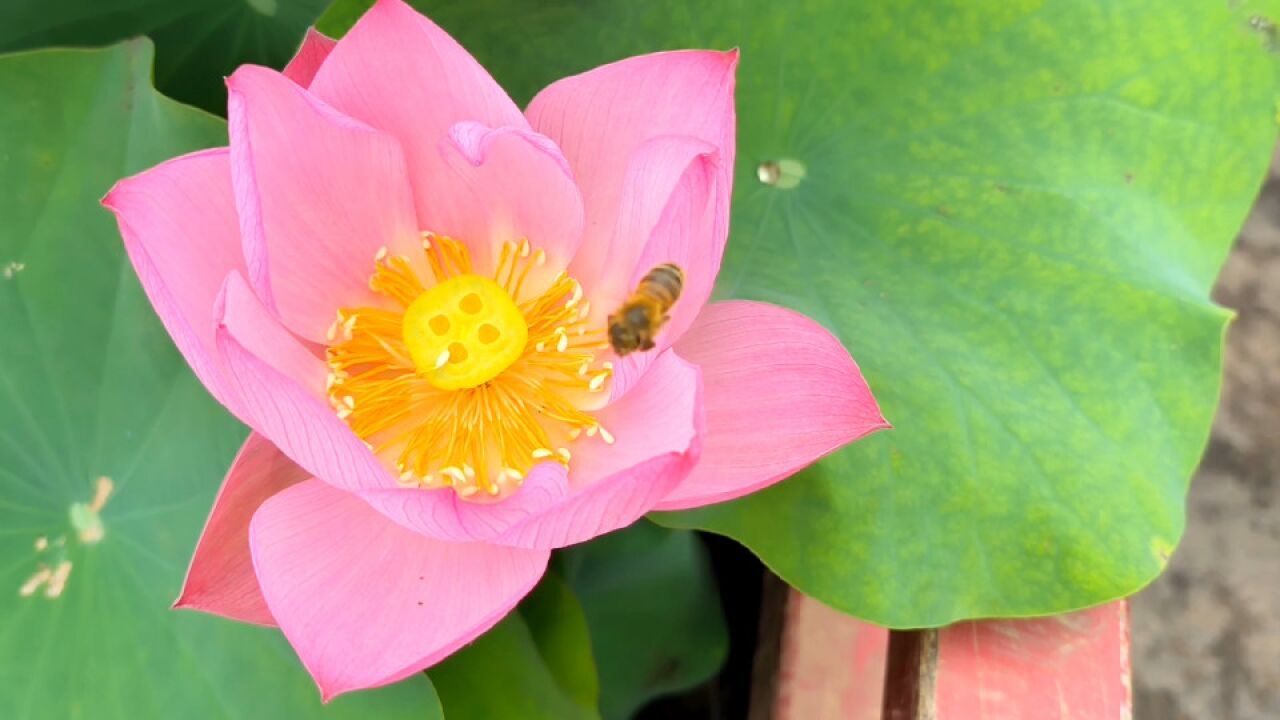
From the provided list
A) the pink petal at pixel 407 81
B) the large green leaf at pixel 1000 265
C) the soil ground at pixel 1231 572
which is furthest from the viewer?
the soil ground at pixel 1231 572

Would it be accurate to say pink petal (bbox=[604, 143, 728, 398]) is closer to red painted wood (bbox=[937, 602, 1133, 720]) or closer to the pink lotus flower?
the pink lotus flower

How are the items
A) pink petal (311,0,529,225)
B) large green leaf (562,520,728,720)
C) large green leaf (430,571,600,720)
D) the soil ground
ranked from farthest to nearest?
the soil ground
large green leaf (562,520,728,720)
large green leaf (430,571,600,720)
pink petal (311,0,529,225)

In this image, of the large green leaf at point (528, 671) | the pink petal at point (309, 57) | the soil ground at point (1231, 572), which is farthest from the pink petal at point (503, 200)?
the soil ground at point (1231, 572)

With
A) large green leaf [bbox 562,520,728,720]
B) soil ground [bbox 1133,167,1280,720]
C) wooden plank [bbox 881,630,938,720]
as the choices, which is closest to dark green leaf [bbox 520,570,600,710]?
large green leaf [bbox 562,520,728,720]

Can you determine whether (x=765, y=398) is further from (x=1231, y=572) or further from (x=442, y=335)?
(x=1231, y=572)

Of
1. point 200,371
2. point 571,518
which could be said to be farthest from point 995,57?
point 200,371

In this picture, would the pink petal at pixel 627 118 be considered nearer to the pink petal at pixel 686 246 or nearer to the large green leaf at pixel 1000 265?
the pink petal at pixel 686 246
